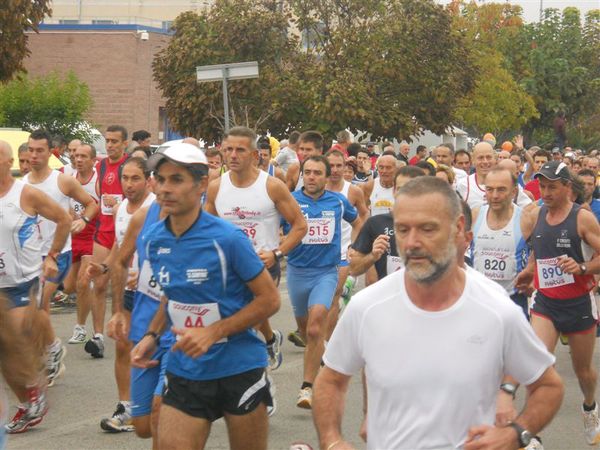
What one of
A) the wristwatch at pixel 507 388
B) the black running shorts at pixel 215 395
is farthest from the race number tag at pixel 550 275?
the wristwatch at pixel 507 388

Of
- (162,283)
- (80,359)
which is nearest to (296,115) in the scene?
(80,359)

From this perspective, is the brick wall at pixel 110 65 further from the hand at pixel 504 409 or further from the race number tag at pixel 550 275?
the hand at pixel 504 409

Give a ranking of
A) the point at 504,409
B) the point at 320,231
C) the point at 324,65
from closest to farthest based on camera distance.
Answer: the point at 504,409
the point at 320,231
the point at 324,65

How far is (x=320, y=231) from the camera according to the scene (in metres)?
10.8

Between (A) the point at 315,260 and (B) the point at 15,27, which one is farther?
(B) the point at 15,27

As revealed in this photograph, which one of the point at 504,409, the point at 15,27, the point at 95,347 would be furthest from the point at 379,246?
the point at 15,27

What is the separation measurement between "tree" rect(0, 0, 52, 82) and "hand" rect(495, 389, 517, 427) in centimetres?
2278

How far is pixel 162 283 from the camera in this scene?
5938 millimetres

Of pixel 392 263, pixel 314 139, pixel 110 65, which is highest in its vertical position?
pixel 110 65

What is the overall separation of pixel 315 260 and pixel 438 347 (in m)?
6.63

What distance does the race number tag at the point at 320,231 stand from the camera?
10.6m

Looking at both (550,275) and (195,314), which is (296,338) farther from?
(195,314)

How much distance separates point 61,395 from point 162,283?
4492mm

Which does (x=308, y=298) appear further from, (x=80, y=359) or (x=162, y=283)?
(x=162, y=283)
